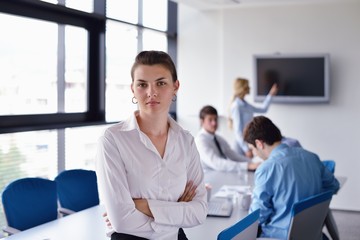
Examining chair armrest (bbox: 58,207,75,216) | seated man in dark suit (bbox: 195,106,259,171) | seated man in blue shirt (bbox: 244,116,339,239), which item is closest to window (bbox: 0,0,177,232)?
chair armrest (bbox: 58,207,75,216)

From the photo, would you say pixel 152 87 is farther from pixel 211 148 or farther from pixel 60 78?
pixel 60 78

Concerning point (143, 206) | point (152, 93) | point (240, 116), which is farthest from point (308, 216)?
point (240, 116)

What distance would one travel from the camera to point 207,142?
16.8ft

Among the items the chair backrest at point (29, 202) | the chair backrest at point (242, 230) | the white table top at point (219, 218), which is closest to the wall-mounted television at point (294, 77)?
the white table top at point (219, 218)

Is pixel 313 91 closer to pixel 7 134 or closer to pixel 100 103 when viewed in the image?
pixel 100 103

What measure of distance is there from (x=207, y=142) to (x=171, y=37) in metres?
3.16

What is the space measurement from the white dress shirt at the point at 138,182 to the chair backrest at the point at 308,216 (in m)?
0.69

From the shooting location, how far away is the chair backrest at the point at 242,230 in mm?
1900

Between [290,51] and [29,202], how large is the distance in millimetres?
4913

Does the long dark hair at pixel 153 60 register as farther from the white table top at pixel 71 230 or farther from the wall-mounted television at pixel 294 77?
the wall-mounted television at pixel 294 77

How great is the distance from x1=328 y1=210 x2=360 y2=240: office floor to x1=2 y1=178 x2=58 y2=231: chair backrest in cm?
352

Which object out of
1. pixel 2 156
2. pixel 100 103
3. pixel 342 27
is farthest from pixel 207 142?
pixel 342 27

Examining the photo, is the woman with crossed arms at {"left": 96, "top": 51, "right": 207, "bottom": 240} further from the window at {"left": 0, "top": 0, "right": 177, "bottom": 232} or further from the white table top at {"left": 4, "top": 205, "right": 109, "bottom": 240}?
the window at {"left": 0, "top": 0, "right": 177, "bottom": 232}

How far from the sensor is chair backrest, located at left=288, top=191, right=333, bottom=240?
8.41 ft
